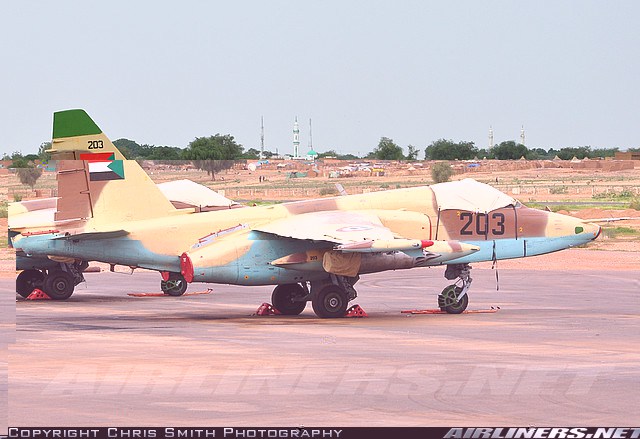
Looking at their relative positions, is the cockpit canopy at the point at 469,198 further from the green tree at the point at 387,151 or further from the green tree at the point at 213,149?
the green tree at the point at 387,151

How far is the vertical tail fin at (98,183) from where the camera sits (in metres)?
20.7

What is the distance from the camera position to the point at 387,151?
6811 inches

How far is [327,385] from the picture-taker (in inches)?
647

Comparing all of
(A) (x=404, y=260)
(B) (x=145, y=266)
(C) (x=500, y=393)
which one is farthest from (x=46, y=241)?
(C) (x=500, y=393)

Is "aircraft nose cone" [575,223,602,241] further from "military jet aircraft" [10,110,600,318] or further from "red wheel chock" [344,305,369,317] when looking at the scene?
"red wheel chock" [344,305,369,317]

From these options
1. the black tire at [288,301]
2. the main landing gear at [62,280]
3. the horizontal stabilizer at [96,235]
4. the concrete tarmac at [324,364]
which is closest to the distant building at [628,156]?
the concrete tarmac at [324,364]

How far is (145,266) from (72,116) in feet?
18.5

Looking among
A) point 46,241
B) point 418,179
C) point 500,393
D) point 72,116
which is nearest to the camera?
point 500,393

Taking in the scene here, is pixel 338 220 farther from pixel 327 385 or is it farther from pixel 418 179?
pixel 418 179

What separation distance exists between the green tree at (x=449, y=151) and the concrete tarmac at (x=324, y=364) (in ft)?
445

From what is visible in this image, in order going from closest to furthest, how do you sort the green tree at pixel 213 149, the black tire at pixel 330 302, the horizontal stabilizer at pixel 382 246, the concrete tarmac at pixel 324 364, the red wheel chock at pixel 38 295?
the concrete tarmac at pixel 324 364, the horizontal stabilizer at pixel 382 246, the black tire at pixel 330 302, the red wheel chock at pixel 38 295, the green tree at pixel 213 149

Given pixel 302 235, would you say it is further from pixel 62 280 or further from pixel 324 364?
pixel 62 280

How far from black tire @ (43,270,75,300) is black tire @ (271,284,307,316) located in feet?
19.9

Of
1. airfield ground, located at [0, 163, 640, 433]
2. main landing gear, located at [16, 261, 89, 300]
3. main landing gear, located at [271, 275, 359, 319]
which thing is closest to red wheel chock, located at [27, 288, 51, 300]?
main landing gear, located at [16, 261, 89, 300]
